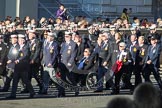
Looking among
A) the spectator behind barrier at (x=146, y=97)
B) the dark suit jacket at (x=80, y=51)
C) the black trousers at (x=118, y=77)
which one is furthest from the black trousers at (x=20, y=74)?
the spectator behind barrier at (x=146, y=97)

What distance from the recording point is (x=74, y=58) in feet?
48.1

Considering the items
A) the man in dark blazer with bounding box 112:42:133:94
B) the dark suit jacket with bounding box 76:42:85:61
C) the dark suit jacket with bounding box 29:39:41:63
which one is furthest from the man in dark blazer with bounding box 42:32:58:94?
the man in dark blazer with bounding box 112:42:133:94

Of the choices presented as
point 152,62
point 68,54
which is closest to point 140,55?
point 152,62

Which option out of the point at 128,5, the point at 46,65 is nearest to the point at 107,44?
the point at 46,65

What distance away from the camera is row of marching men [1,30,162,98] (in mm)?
13766

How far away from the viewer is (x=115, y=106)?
5508mm

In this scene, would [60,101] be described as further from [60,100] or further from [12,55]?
[12,55]

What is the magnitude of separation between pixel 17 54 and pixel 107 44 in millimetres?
2666

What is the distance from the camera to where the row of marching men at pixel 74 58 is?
13.8m

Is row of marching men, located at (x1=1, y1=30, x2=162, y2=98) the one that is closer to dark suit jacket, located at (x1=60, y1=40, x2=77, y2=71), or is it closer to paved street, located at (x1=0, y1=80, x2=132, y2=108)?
dark suit jacket, located at (x1=60, y1=40, x2=77, y2=71)

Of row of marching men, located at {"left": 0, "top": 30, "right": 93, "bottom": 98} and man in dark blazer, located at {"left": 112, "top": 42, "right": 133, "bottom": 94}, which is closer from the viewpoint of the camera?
row of marching men, located at {"left": 0, "top": 30, "right": 93, "bottom": 98}

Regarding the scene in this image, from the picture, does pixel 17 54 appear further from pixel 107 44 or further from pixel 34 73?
pixel 107 44

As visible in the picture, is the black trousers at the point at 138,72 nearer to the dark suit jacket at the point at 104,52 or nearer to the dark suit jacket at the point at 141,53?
the dark suit jacket at the point at 141,53

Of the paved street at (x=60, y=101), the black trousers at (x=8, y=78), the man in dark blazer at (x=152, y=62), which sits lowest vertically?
the paved street at (x=60, y=101)
